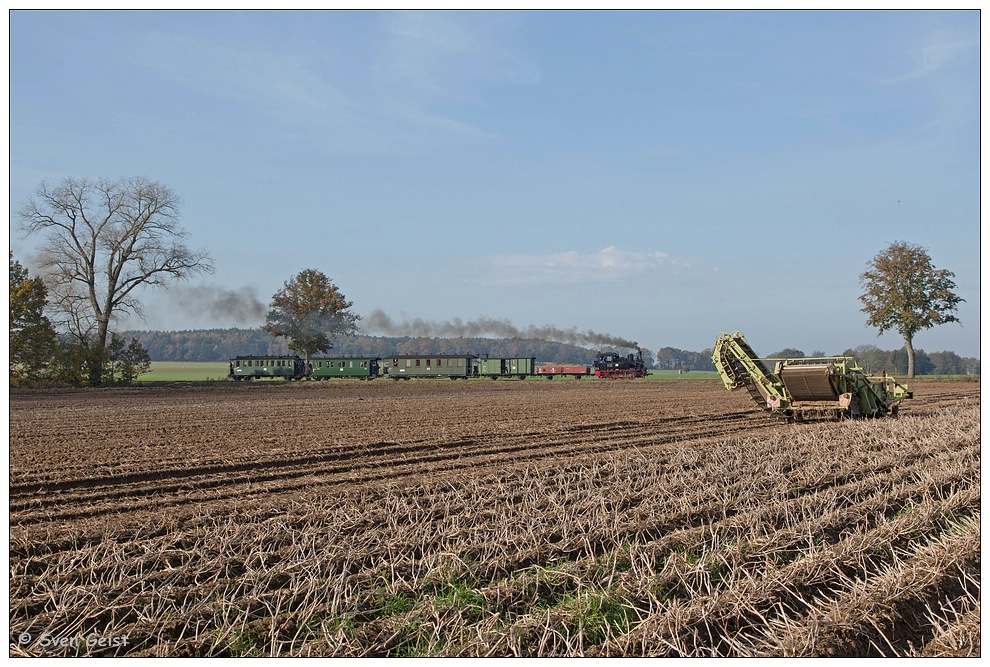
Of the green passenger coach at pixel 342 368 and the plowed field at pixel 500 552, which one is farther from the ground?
the green passenger coach at pixel 342 368

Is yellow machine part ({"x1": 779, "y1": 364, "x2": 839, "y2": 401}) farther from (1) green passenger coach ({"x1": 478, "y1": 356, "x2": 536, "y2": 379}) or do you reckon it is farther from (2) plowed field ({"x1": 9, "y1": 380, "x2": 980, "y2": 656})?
(1) green passenger coach ({"x1": 478, "y1": 356, "x2": 536, "y2": 379})

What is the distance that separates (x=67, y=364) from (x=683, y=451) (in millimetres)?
41710

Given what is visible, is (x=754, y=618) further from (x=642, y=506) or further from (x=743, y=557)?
(x=642, y=506)

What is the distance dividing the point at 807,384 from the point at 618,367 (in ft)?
167

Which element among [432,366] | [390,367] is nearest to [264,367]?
[390,367]

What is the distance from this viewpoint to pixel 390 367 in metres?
72.4

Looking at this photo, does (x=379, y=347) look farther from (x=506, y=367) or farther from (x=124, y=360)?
(x=124, y=360)

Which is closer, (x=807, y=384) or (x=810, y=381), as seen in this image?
(x=810, y=381)

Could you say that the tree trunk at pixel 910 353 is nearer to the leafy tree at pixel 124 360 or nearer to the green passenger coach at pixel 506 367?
the green passenger coach at pixel 506 367

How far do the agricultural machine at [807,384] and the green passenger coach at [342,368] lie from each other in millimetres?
51918

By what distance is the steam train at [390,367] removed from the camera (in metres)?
70.7

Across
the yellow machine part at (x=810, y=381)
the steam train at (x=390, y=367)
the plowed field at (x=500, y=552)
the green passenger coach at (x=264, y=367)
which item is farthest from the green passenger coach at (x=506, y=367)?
the plowed field at (x=500, y=552)

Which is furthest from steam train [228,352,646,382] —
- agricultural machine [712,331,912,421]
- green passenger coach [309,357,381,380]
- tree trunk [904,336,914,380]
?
agricultural machine [712,331,912,421]

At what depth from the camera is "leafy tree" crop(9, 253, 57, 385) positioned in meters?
39.1
